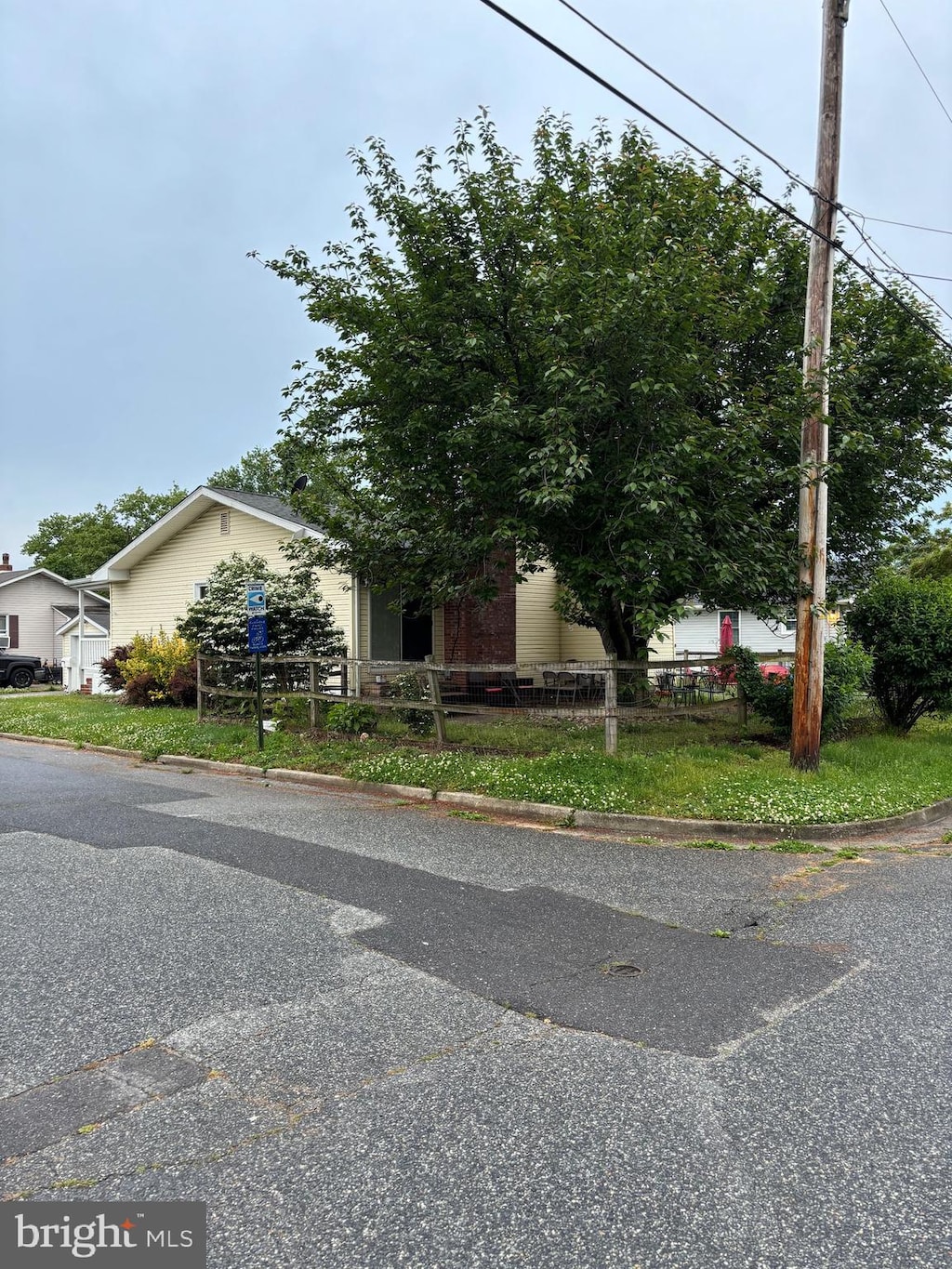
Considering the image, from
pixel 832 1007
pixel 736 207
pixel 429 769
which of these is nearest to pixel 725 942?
pixel 832 1007

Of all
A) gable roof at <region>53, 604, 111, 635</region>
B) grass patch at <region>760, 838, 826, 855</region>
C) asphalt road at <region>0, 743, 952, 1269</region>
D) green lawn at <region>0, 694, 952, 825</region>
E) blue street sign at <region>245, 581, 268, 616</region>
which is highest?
gable roof at <region>53, 604, 111, 635</region>

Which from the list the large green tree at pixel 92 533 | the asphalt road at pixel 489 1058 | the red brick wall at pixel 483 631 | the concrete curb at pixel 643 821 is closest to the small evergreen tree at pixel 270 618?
the red brick wall at pixel 483 631

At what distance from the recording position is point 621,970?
177 inches

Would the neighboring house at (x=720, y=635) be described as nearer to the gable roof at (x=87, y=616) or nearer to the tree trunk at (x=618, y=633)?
the tree trunk at (x=618, y=633)

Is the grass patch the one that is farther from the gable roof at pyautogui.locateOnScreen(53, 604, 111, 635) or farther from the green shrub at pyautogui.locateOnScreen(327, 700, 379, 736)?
the gable roof at pyautogui.locateOnScreen(53, 604, 111, 635)

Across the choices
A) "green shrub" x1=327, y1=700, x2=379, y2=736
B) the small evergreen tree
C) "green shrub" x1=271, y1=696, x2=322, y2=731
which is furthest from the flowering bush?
"green shrub" x1=327, y1=700, x2=379, y2=736

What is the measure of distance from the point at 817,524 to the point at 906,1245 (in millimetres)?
7933

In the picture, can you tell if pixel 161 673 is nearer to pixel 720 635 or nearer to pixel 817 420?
pixel 817 420

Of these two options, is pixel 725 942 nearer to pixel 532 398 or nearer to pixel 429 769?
pixel 429 769

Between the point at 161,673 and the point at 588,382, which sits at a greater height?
the point at 588,382

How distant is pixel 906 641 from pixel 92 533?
202ft

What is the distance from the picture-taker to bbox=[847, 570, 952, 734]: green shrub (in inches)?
445

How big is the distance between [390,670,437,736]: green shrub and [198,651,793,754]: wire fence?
0.02 m

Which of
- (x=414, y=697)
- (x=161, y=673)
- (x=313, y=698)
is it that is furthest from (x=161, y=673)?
(x=414, y=697)
